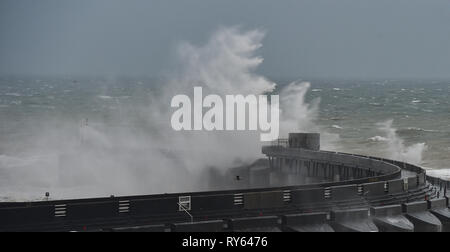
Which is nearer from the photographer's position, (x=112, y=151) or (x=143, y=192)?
(x=143, y=192)

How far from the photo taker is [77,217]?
19375 mm

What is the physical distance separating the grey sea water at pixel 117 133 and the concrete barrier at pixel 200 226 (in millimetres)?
22883

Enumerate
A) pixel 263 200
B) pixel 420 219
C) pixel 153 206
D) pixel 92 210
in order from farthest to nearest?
pixel 420 219
pixel 263 200
pixel 153 206
pixel 92 210

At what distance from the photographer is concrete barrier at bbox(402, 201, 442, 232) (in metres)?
23.3

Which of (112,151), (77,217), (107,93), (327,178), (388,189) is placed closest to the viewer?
(77,217)

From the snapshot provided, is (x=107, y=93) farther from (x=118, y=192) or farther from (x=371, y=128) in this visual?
(x=118, y=192)

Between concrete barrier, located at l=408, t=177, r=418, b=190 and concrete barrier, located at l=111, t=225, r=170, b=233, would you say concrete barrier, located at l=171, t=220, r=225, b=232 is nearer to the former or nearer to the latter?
concrete barrier, located at l=111, t=225, r=170, b=233

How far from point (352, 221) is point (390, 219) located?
1576mm

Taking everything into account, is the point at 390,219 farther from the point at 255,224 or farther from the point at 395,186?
the point at 255,224

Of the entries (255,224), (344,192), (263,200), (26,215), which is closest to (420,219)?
(344,192)

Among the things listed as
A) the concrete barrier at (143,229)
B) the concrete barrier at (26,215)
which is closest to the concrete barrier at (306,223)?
the concrete barrier at (143,229)

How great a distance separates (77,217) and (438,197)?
43.6ft

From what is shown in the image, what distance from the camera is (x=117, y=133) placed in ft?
300
